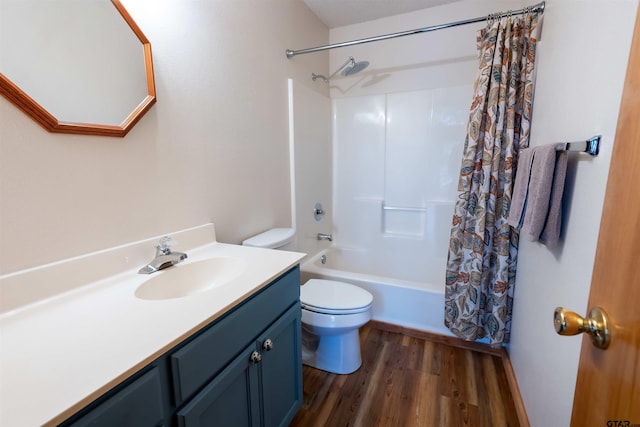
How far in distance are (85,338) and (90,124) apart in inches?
26.6

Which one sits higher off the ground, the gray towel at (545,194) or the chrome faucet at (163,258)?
the gray towel at (545,194)

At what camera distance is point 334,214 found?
9.50ft

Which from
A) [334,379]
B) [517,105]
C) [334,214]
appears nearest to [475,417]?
[334,379]

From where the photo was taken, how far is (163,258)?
113 cm

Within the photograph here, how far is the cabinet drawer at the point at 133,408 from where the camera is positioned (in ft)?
1.76

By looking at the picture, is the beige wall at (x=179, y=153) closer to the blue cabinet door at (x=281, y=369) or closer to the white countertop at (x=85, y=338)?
the white countertop at (x=85, y=338)

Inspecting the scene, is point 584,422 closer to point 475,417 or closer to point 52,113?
point 475,417

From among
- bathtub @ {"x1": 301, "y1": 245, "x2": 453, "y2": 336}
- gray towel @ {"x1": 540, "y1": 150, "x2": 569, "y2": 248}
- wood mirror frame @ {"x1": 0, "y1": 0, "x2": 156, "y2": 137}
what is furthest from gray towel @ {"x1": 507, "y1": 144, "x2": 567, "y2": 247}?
wood mirror frame @ {"x1": 0, "y1": 0, "x2": 156, "y2": 137}

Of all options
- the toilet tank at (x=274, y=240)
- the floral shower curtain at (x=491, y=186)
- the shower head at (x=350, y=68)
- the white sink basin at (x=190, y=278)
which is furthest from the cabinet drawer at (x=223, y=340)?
the shower head at (x=350, y=68)

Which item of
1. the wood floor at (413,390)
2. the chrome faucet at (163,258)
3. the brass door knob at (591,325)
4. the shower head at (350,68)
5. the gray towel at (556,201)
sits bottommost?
the wood floor at (413,390)

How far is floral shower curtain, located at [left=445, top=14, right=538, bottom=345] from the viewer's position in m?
1.62

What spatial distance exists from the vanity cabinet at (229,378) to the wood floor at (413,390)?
278 mm

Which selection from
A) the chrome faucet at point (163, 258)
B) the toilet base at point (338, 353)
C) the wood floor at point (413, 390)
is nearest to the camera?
the chrome faucet at point (163, 258)

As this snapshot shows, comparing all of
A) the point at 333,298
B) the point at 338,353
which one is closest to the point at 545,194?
the point at 333,298
